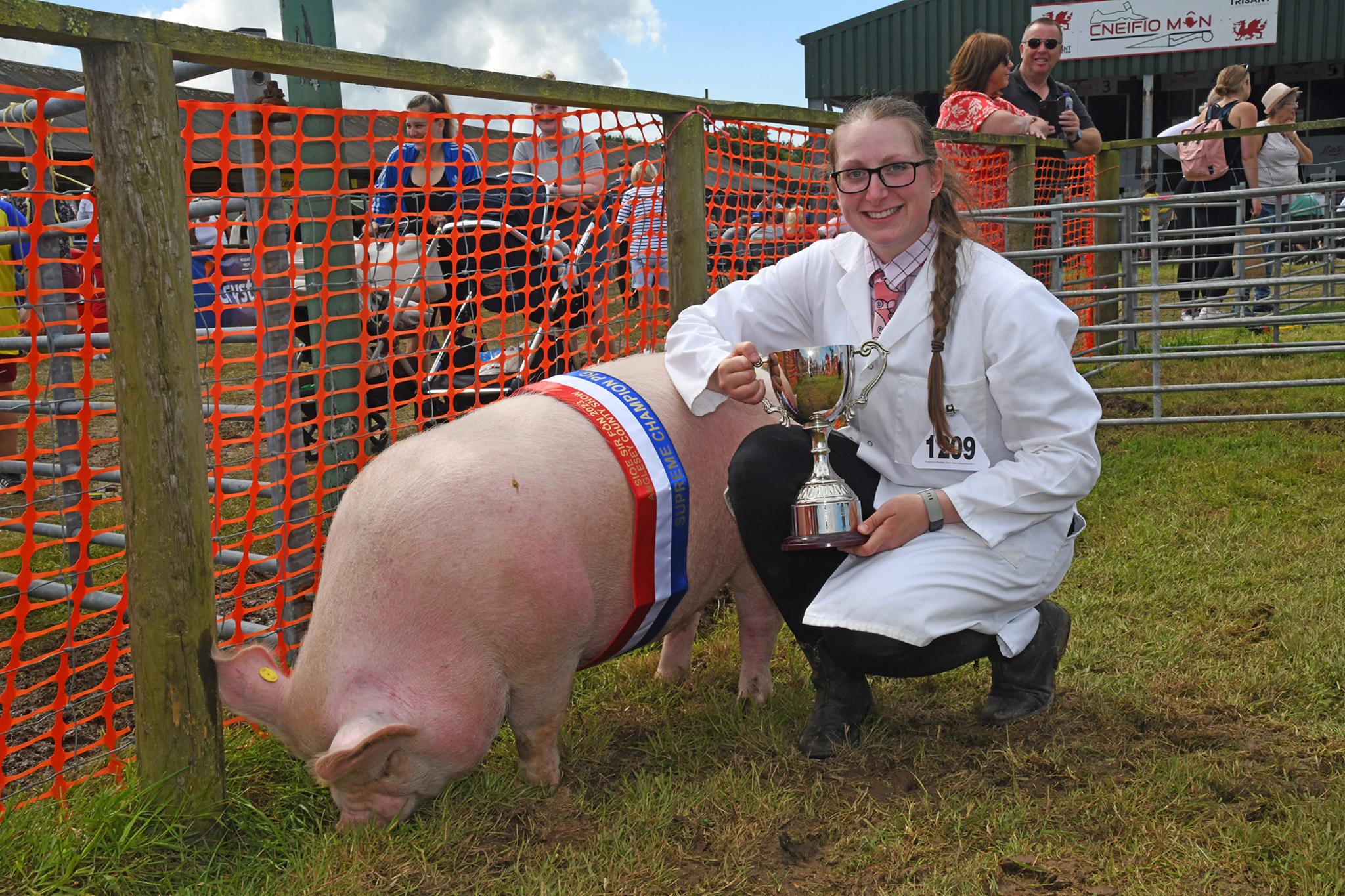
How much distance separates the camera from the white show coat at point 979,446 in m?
2.43

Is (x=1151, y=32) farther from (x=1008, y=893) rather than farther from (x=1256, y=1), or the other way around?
(x=1008, y=893)

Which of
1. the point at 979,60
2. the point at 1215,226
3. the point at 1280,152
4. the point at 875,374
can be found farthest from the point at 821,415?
the point at 1215,226

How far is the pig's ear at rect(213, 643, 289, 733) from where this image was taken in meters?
2.33

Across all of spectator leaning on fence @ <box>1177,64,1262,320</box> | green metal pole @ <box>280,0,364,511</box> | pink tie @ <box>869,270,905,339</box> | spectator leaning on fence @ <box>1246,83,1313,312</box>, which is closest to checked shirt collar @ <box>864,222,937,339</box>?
pink tie @ <box>869,270,905,339</box>

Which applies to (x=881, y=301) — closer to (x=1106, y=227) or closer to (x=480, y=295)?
(x=480, y=295)

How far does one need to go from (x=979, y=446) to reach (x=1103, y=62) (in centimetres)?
2220

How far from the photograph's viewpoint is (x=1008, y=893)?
2107 millimetres

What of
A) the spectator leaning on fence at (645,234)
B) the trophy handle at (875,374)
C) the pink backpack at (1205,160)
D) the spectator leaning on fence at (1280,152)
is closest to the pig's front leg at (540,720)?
the trophy handle at (875,374)

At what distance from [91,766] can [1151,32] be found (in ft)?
76.4

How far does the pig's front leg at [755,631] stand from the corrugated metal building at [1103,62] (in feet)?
66.2

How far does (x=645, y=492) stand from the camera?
256 centimetres

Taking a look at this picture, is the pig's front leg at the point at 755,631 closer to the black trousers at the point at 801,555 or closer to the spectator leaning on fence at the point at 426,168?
the black trousers at the point at 801,555

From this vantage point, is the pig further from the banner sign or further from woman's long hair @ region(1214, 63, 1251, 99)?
the banner sign

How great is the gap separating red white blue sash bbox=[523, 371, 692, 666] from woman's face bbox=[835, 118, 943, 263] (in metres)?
0.67
